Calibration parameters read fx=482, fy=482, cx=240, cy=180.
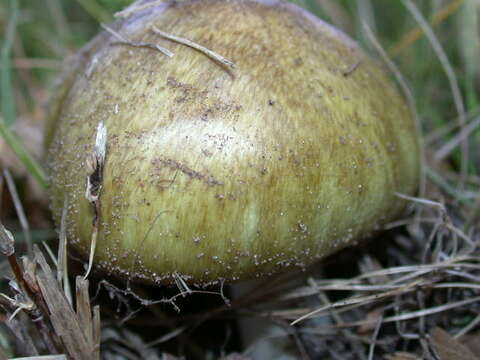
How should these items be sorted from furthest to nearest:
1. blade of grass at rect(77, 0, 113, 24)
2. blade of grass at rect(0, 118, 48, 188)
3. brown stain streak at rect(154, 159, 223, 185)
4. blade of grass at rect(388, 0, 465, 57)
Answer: blade of grass at rect(77, 0, 113, 24)
blade of grass at rect(388, 0, 465, 57)
blade of grass at rect(0, 118, 48, 188)
brown stain streak at rect(154, 159, 223, 185)

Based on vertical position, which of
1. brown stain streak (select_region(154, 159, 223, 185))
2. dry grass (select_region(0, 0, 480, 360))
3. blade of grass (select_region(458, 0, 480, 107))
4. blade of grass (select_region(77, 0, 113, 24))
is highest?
blade of grass (select_region(77, 0, 113, 24))

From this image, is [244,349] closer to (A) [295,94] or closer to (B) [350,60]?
(A) [295,94]

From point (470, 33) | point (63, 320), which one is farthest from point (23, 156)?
point (470, 33)

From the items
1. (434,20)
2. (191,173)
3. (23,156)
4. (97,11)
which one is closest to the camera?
(191,173)

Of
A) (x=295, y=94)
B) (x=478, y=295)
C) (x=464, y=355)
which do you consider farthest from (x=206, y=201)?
(x=478, y=295)

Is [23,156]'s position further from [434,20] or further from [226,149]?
[434,20]

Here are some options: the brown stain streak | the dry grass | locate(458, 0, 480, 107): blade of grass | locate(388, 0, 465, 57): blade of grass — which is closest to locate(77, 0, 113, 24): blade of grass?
the dry grass

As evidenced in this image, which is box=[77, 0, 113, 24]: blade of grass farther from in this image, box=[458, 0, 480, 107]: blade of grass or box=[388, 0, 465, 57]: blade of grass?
box=[458, 0, 480, 107]: blade of grass

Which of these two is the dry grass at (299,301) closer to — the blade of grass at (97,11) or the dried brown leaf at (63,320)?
the dried brown leaf at (63,320)
